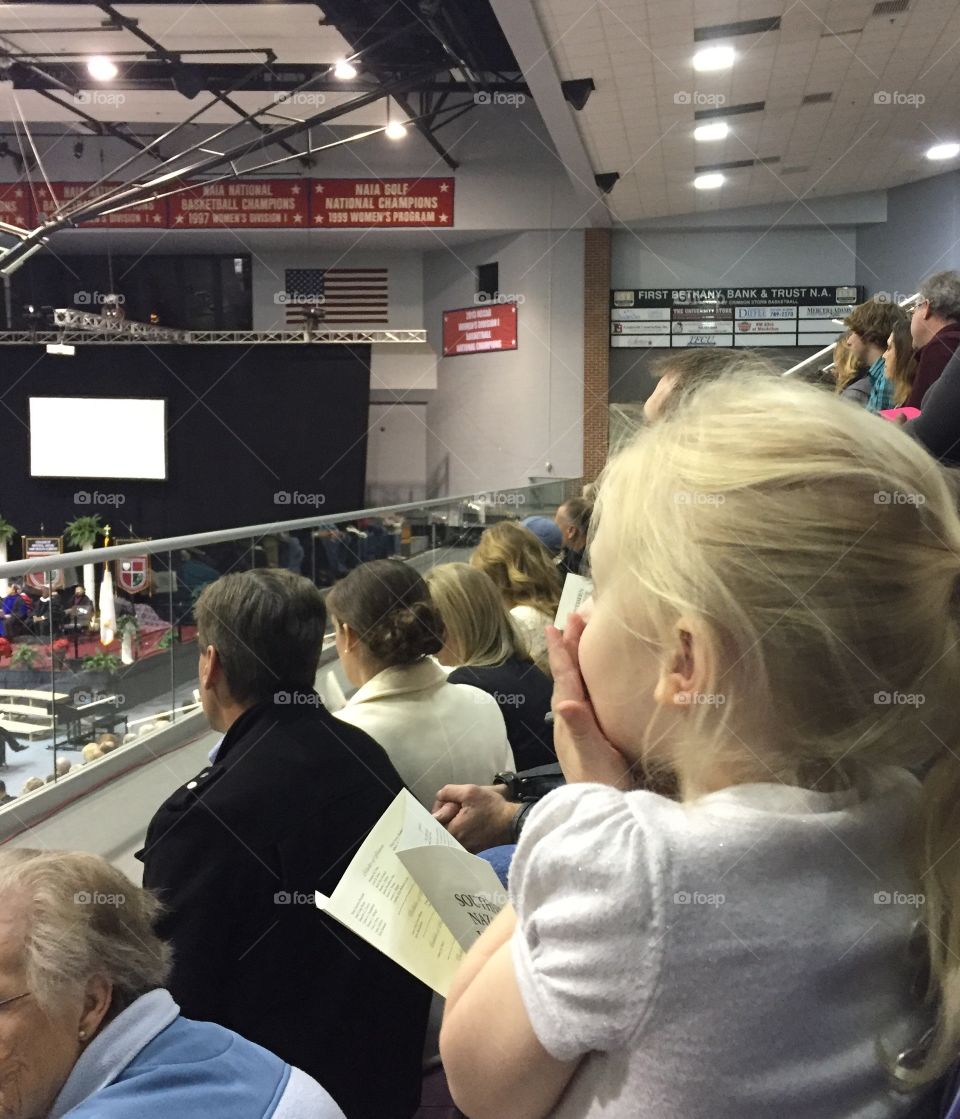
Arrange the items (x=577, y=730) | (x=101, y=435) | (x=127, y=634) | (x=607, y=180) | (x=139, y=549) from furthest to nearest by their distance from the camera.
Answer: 1. (x=101, y=435)
2. (x=607, y=180)
3. (x=127, y=634)
4. (x=139, y=549)
5. (x=577, y=730)

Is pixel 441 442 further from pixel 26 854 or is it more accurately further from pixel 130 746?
pixel 26 854

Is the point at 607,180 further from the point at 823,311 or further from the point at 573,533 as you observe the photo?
the point at 573,533

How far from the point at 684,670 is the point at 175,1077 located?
783mm

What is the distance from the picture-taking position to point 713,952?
1.68 feet

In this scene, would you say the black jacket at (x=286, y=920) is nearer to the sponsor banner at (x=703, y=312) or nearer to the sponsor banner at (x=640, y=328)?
the sponsor banner at (x=640, y=328)

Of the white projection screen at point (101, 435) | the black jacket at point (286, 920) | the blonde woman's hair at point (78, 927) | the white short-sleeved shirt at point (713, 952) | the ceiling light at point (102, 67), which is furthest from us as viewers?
the white projection screen at point (101, 435)

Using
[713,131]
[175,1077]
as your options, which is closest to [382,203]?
[713,131]

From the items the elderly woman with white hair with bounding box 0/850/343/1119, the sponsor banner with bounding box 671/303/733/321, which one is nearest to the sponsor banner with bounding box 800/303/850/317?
the sponsor banner with bounding box 671/303/733/321

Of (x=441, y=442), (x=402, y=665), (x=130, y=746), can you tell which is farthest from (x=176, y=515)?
(x=402, y=665)

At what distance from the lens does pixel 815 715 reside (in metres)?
0.56

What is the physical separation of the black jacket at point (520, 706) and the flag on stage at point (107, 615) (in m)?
0.99

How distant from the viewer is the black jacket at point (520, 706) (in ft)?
7.91

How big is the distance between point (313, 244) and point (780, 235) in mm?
6107

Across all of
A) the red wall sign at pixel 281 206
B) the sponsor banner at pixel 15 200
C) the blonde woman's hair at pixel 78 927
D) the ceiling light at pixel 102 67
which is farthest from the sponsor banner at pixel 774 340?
the blonde woman's hair at pixel 78 927
